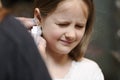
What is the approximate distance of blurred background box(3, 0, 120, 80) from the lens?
8.87 ft

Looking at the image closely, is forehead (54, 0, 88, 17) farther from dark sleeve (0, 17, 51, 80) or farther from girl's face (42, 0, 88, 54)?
dark sleeve (0, 17, 51, 80)

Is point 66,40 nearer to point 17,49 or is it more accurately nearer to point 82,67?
point 82,67

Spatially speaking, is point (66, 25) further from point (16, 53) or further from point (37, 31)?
point (16, 53)

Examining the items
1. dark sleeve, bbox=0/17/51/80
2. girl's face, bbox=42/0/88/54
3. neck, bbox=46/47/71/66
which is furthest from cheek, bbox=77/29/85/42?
dark sleeve, bbox=0/17/51/80

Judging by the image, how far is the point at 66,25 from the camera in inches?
50.7

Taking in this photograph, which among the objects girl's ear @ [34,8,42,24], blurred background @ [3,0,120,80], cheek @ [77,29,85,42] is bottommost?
blurred background @ [3,0,120,80]

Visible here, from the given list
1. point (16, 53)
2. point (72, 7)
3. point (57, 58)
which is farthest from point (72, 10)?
point (16, 53)

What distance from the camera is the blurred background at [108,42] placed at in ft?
8.87

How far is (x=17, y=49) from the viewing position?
2.28ft

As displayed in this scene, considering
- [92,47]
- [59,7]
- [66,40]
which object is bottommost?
[92,47]

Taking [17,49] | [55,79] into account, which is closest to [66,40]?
[55,79]

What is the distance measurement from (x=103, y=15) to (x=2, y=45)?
207 cm

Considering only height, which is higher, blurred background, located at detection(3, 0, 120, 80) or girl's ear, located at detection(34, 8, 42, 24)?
girl's ear, located at detection(34, 8, 42, 24)

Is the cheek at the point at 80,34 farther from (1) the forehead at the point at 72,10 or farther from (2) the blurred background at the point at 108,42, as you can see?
(2) the blurred background at the point at 108,42
